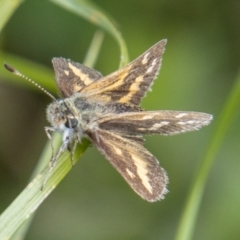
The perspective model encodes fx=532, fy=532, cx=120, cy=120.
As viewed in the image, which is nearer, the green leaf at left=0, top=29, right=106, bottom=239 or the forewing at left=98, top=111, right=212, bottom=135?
the green leaf at left=0, top=29, right=106, bottom=239

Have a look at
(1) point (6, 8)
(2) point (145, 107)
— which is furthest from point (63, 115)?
(2) point (145, 107)

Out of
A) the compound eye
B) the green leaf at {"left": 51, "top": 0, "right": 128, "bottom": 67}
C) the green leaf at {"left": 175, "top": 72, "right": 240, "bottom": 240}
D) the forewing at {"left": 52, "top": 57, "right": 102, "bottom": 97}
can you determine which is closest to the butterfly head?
the compound eye

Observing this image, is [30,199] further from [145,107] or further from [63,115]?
[145,107]

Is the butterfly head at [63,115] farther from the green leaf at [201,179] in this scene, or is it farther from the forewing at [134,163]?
the green leaf at [201,179]

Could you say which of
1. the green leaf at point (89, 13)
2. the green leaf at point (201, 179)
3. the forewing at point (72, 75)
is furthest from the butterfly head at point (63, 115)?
the green leaf at point (201, 179)

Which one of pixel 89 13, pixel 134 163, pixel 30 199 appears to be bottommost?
pixel 30 199

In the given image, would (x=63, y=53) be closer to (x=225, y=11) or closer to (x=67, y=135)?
(x=225, y=11)

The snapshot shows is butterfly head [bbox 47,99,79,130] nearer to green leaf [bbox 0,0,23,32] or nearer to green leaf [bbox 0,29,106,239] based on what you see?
green leaf [bbox 0,29,106,239]
